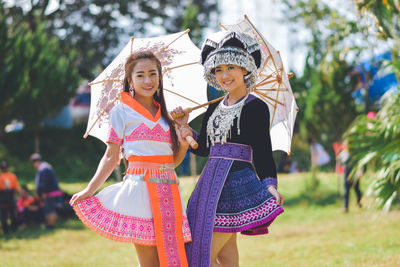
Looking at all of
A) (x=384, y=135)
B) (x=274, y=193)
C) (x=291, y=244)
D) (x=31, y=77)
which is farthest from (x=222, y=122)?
(x=31, y=77)

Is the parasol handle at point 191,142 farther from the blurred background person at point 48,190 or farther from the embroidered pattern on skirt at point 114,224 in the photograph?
the blurred background person at point 48,190

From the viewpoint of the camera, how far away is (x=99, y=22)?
20109 mm

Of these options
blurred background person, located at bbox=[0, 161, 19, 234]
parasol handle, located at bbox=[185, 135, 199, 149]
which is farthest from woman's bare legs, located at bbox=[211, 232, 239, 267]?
blurred background person, located at bbox=[0, 161, 19, 234]

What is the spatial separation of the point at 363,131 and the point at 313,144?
952 centimetres

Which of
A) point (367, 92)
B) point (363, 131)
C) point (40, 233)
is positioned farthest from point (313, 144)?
point (363, 131)

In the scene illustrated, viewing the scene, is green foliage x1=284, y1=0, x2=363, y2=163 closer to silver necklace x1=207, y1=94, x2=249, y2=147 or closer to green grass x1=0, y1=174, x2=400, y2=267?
green grass x1=0, y1=174, x2=400, y2=267

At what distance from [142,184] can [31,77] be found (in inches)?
489

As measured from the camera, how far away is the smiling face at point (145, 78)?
3.32 m

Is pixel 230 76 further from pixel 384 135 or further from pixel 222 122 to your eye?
pixel 384 135

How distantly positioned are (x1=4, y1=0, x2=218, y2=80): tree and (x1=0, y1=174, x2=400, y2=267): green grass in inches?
388

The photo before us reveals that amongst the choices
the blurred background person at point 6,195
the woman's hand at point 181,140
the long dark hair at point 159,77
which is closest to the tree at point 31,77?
the blurred background person at point 6,195

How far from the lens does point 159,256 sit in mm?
3082

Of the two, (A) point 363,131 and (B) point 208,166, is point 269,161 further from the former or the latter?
(A) point 363,131

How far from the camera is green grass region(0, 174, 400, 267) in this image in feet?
20.5
